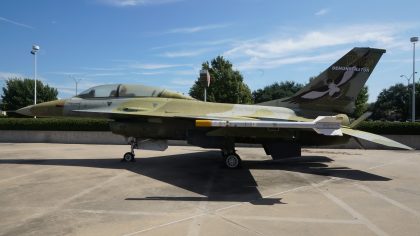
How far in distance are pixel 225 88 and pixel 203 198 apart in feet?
134

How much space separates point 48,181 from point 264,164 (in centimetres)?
760

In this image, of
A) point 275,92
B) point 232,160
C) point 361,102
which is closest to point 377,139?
point 232,160

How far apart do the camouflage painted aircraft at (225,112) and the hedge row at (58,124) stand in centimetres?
784

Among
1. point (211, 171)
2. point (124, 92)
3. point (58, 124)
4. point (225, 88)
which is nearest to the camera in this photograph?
point (211, 171)

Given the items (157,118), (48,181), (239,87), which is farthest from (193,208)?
(239,87)

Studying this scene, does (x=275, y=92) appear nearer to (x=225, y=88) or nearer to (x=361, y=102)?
(x=361, y=102)

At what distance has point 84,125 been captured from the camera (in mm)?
21203

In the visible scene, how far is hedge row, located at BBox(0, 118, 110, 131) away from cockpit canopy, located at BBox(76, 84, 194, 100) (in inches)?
323

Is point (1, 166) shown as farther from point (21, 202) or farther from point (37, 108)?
point (21, 202)

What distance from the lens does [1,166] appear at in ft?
37.4

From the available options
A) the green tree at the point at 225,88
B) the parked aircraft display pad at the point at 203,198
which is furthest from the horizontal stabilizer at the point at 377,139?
the green tree at the point at 225,88

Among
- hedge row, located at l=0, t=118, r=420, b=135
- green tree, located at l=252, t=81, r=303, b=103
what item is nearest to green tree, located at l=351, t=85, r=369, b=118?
green tree, located at l=252, t=81, r=303, b=103

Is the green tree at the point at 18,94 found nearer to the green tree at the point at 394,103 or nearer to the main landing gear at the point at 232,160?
the main landing gear at the point at 232,160

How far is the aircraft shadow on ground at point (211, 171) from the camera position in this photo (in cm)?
780
